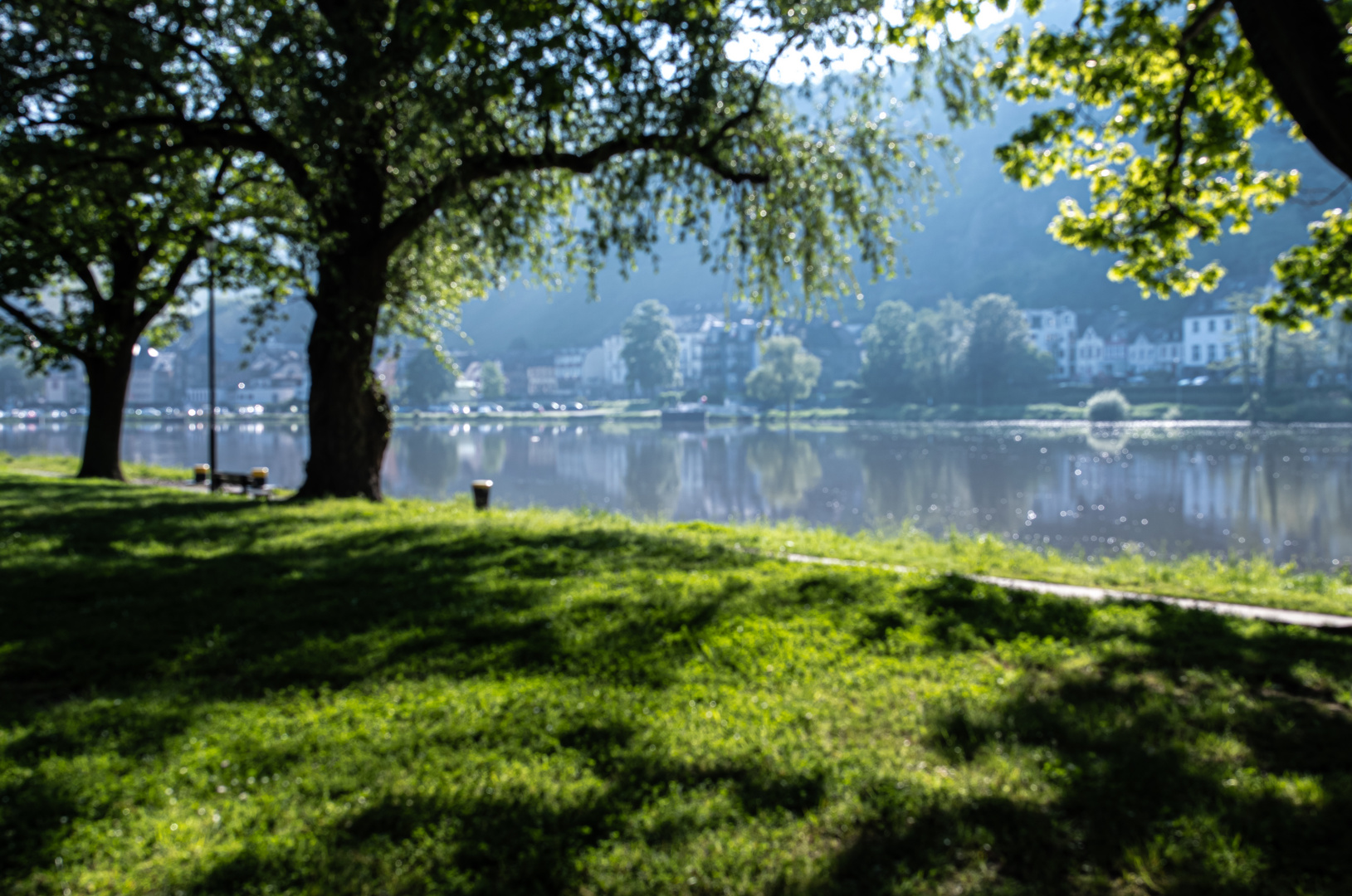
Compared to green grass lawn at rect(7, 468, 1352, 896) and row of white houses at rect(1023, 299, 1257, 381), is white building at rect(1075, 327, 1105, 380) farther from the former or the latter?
green grass lawn at rect(7, 468, 1352, 896)

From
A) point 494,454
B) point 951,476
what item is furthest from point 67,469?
point 951,476

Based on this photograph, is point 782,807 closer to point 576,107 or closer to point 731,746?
point 731,746

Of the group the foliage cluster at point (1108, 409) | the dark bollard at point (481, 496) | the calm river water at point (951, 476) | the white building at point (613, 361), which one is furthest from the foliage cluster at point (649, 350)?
the dark bollard at point (481, 496)

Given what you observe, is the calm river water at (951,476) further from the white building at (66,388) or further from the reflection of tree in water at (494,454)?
the white building at (66,388)

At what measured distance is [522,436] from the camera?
7544cm

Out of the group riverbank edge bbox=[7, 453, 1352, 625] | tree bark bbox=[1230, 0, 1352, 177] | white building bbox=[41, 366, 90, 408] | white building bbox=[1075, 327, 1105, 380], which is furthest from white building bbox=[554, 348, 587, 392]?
tree bark bbox=[1230, 0, 1352, 177]

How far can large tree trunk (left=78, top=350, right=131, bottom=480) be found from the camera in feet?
74.7

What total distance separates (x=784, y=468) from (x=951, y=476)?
8418 millimetres

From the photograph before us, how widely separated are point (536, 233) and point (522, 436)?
58.9 m

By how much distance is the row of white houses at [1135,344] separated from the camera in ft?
353

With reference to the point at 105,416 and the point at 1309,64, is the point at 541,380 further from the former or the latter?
the point at 1309,64

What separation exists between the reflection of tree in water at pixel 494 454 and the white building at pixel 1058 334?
269 ft

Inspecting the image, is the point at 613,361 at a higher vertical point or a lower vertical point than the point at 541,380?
higher

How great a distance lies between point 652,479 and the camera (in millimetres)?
37469
